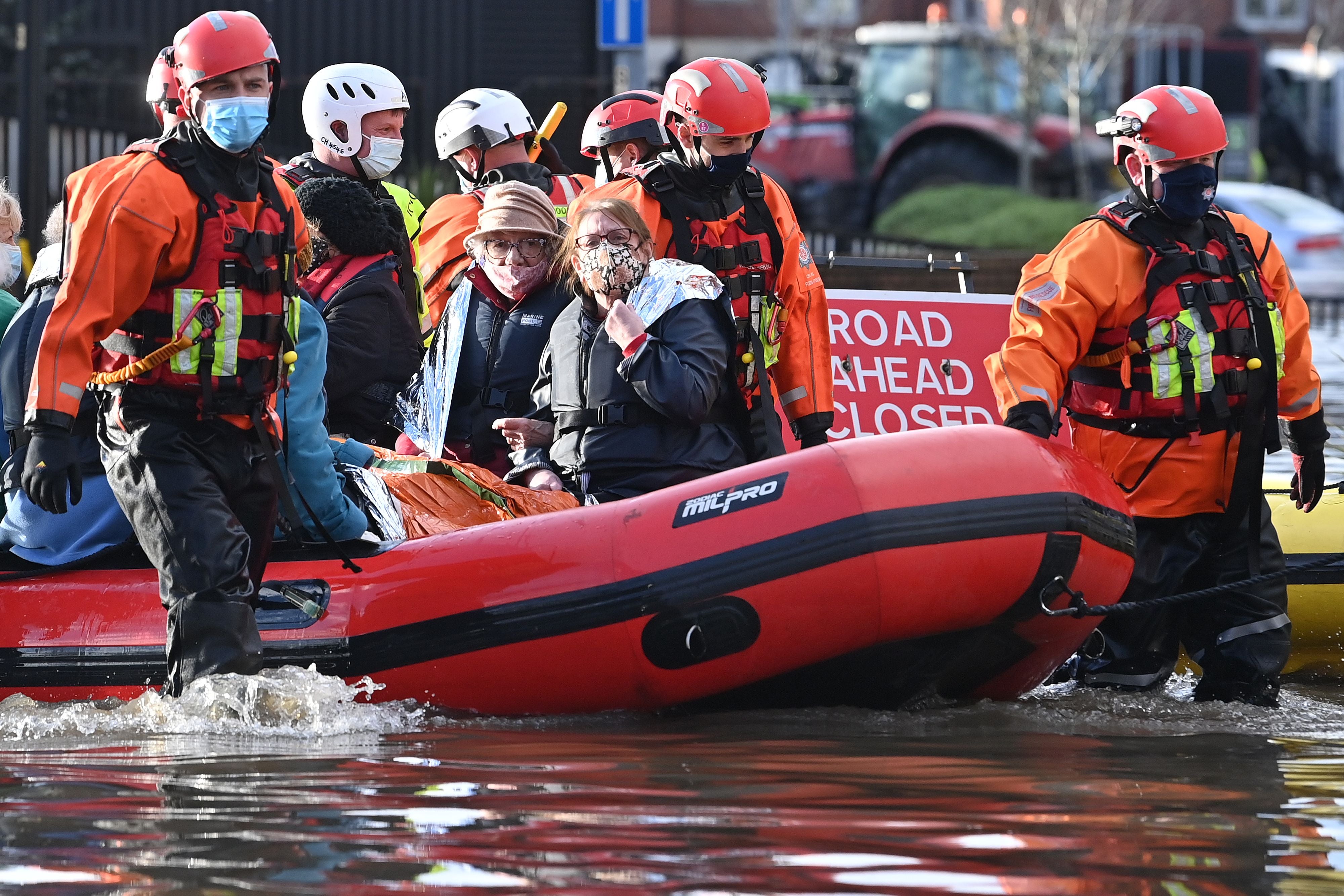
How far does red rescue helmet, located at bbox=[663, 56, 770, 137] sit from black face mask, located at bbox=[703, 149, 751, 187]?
61 millimetres

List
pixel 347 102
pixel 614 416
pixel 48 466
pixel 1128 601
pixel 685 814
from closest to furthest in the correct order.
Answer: pixel 685 814
pixel 48 466
pixel 614 416
pixel 1128 601
pixel 347 102

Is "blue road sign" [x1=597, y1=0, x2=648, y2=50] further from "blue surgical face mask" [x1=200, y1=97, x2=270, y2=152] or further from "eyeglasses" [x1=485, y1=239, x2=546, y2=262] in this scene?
"blue surgical face mask" [x1=200, y1=97, x2=270, y2=152]

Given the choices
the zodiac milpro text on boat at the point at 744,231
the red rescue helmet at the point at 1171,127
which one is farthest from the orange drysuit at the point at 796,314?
the red rescue helmet at the point at 1171,127

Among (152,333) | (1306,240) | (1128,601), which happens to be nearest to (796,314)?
(1128,601)

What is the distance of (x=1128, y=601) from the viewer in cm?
530

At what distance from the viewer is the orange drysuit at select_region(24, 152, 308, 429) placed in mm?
4387

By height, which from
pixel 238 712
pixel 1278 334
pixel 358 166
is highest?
pixel 358 166

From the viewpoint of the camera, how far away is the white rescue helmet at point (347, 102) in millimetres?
6648

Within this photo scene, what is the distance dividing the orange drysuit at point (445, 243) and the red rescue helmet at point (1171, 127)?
2.07m

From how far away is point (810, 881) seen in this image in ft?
10.9

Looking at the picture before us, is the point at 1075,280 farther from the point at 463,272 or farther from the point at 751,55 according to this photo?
the point at 751,55

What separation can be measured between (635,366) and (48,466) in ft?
4.74

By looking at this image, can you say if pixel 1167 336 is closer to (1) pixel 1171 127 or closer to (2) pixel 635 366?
(1) pixel 1171 127

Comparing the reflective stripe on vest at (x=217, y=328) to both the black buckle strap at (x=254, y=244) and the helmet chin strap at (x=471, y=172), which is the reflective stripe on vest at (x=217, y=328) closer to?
the black buckle strap at (x=254, y=244)
